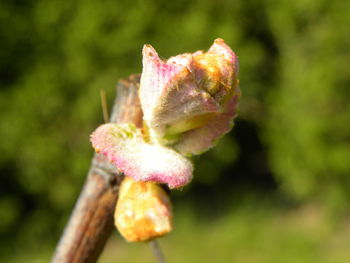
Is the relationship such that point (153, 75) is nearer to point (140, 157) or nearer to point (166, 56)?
point (140, 157)

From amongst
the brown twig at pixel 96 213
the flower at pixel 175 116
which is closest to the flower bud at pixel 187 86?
the flower at pixel 175 116

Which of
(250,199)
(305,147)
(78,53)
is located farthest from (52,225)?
(305,147)

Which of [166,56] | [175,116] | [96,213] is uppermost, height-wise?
[166,56]

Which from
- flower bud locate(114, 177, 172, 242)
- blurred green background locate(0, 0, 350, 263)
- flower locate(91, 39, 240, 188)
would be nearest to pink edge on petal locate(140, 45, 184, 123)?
flower locate(91, 39, 240, 188)

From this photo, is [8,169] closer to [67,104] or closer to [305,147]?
[67,104]

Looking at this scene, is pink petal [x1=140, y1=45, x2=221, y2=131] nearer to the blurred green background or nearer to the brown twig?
the brown twig

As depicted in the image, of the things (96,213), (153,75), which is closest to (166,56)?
(96,213)
